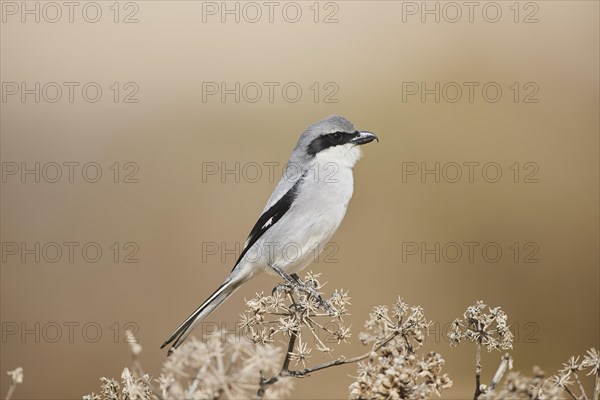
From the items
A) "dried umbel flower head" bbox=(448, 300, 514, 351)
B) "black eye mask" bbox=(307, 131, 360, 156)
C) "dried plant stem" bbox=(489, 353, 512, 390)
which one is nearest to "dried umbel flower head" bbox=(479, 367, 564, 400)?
"dried plant stem" bbox=(489, 353, 512, 390)

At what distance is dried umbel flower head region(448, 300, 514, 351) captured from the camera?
74 cm

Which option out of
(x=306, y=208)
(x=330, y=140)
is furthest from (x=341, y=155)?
(x=306, y=208)

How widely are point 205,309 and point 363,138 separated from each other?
0.52m

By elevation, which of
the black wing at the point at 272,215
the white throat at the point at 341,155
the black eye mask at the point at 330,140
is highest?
the black eye mask at the point at 330,140

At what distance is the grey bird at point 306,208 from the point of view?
1421mm

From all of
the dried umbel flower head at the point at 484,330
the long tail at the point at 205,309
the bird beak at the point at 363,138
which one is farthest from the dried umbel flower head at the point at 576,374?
the bird beak at the point at 363,138

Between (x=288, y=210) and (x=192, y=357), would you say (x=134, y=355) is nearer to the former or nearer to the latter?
(x=192, y=357)

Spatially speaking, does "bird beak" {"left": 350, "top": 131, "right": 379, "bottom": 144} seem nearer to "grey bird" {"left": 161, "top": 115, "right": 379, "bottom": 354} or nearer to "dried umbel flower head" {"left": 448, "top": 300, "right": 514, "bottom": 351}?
"grey bird" {"left": 161, "top": 115, "right": 379, "bottom": 354}

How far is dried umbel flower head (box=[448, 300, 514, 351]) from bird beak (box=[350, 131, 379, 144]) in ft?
2.41

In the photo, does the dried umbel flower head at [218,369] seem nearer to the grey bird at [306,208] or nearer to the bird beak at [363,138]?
the grey bird at [306,208]

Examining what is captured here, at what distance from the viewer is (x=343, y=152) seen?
149 centimetres

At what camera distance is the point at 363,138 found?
4.81 ft

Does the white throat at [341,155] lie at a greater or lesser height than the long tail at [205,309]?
greater

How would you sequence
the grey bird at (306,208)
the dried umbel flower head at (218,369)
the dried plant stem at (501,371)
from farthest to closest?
the grey bird at (306,208), the dried plant stem at (501,371), the dried umbel flower head at (218,369)
